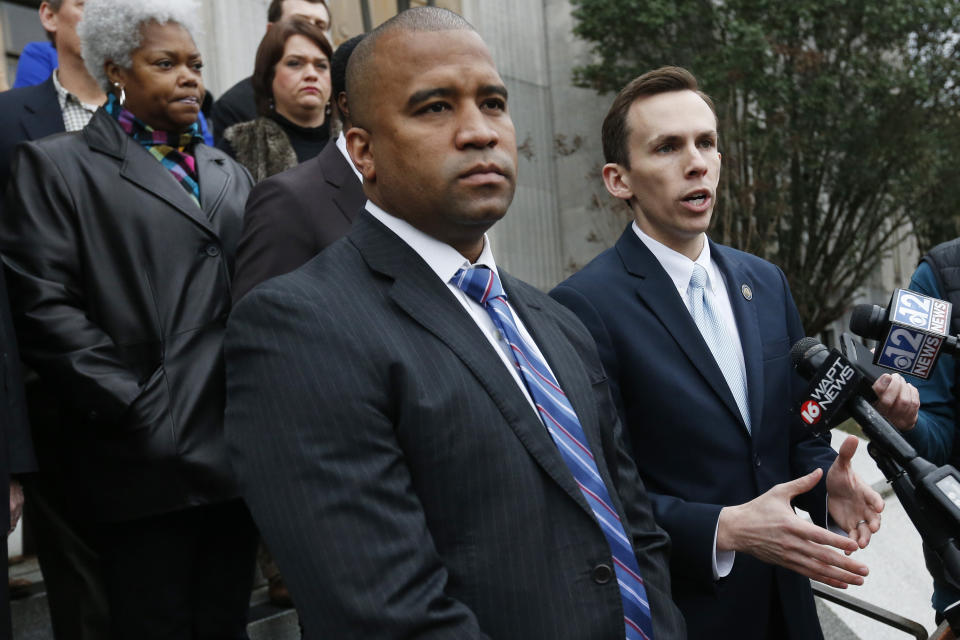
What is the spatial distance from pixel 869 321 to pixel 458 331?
3.36 feet

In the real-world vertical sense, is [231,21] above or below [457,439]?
above

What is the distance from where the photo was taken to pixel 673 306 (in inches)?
101

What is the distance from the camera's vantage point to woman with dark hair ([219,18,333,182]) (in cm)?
360

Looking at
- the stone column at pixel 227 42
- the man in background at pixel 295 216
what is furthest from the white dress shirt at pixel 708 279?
the stone column at pixel 227 42

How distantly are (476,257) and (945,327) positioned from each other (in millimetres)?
1065

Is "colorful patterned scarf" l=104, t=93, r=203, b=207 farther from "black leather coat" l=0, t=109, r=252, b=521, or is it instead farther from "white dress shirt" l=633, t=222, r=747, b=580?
"white dress shirt" l=633, t=222, r=747, b=580

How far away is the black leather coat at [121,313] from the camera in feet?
8.23

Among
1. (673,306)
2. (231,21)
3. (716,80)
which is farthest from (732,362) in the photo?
(716,80)

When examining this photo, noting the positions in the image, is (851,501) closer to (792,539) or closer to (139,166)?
(792,539)

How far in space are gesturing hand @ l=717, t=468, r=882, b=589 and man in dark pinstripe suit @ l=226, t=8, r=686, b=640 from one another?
24 centimetres

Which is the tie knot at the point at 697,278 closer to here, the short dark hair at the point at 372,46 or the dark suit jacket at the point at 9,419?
the short dark hair at the point at 372,46

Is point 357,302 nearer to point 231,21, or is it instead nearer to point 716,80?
point 231,21

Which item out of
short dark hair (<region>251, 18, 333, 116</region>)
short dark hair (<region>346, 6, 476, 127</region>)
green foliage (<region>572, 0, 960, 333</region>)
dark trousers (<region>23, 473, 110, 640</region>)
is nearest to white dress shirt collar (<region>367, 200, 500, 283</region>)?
short dark hair (<region>346, 6, 476, 127</region>)

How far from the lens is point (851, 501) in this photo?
2.15 meters
